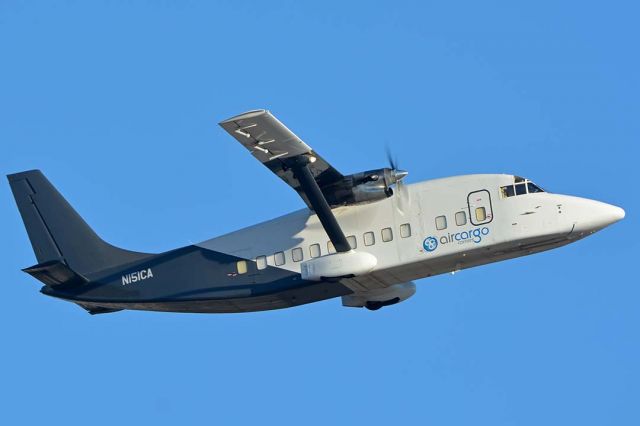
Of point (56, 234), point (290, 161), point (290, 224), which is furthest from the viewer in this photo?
point (56, 234)

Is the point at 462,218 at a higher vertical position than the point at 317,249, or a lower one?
higher

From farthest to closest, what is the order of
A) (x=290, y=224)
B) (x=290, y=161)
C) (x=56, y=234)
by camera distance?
(x=56, y=234) < (x=290, y=224) < (x=290, y=161)

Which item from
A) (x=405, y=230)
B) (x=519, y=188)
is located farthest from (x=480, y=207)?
(x=405, y=230)

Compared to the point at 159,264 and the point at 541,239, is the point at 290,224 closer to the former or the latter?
the point at 159,264

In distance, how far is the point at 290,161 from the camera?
28297 mm

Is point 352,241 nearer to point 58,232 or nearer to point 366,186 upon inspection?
point 366,186

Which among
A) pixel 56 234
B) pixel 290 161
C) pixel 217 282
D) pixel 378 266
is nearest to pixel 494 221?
pixel 378 266

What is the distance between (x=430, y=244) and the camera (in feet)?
94.1

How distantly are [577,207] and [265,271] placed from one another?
317 inches

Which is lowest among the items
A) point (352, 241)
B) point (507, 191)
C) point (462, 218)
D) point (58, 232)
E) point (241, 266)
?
point (241, 266)

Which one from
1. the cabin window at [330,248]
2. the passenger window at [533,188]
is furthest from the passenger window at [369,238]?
the passenger window at [533,188]

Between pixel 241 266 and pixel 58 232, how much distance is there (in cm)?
573

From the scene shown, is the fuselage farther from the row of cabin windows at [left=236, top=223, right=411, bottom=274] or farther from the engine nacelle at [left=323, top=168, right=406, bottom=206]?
the engine nacelle at [left=323, top=168, right=406, bottom=206]

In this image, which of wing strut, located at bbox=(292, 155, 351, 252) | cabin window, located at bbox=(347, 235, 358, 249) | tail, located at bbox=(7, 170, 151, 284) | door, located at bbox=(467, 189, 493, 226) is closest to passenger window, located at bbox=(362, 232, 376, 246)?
cabin window, located at bbox=(347, 235, 358, 249)
